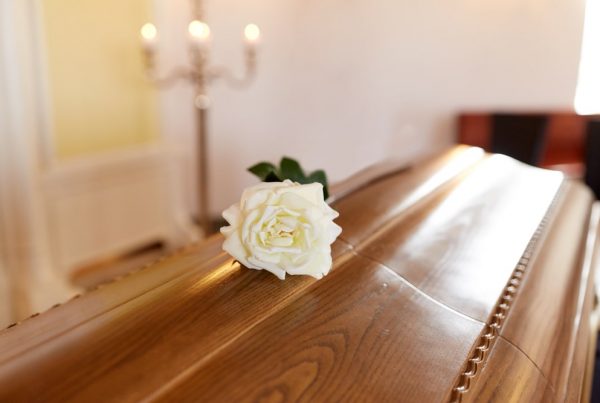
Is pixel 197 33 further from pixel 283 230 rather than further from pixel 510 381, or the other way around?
pixel 510 381

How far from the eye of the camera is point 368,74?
4352 mm

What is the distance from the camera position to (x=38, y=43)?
284cm

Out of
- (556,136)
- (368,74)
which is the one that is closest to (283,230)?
(556,136)

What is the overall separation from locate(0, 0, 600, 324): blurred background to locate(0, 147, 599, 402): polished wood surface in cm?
185

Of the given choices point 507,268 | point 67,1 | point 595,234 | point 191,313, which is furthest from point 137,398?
point 67,1

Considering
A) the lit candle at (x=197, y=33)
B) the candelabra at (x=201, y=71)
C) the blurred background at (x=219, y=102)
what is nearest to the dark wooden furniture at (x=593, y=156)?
the blurred background at (x=219, y=102)

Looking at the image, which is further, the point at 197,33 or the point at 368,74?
the point at 368,74

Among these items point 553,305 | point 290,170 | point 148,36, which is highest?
point 148,36

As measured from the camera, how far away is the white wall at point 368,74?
389 cm

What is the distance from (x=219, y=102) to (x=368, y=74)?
A: 109 cm

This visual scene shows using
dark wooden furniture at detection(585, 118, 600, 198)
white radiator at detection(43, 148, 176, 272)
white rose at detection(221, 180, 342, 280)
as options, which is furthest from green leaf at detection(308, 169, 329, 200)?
dark wooden furniture at detection(585, 118, 600, 198)

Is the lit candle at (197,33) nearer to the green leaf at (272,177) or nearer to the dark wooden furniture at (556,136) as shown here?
the dark wooden furniture at (556,136)

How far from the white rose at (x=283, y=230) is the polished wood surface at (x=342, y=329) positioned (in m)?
0.04

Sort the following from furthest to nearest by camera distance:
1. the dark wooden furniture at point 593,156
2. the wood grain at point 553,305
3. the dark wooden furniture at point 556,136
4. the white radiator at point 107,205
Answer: the dark wooden furniture at point 556,136 < the dark wooden furniture at point 593,156 < the white radiator at point 107,205 < the wood grain at point 553,305
